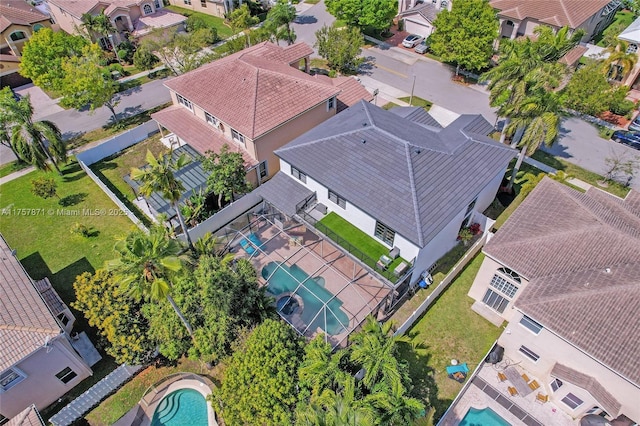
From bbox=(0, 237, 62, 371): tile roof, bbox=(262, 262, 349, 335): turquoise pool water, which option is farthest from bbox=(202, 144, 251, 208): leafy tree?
bbox=(0, 237, 62, 371): tile roof

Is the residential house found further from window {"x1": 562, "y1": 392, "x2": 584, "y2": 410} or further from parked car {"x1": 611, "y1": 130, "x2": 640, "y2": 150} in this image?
window {"x1": 562, "y1": 392, "x2": 584, "y2": 410}

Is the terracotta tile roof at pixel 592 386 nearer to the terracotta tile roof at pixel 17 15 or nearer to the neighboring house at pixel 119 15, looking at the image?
the neighboring house at pixel 119 15

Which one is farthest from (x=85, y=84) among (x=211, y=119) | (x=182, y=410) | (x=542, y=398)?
(x=542, y=398)

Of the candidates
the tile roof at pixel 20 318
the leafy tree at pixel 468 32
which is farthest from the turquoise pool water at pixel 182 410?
the leafy tree at pixel 468 32

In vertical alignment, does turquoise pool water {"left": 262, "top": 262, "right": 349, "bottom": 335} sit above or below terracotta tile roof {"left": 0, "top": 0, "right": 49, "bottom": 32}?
below

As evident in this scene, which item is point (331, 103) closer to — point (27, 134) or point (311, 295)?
point (311, 295)

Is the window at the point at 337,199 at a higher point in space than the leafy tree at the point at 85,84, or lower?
lower
